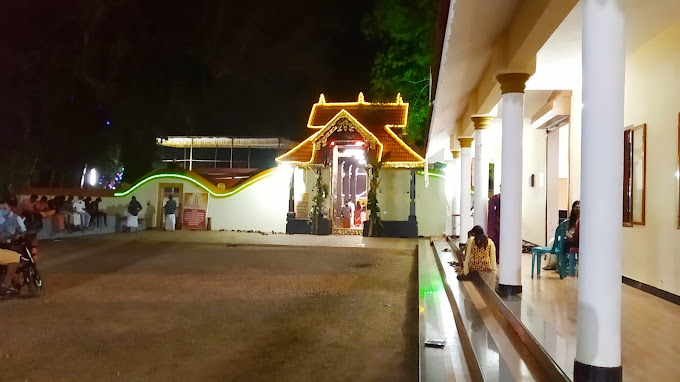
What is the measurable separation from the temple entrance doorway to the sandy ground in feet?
23.0

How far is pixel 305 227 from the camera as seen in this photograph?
19516mm

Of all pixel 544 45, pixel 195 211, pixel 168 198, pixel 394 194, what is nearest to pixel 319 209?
pixel 394 194

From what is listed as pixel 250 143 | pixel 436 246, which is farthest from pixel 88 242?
pixel 250 143

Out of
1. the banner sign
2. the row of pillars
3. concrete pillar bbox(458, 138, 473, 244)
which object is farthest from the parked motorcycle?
the banner sign

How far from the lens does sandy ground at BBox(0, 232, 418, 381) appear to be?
486cm

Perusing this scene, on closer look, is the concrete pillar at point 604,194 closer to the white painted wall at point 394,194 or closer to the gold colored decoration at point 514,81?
the gold colored decoration at point 514,81

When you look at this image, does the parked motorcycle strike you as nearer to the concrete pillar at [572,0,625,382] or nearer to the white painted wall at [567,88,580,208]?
the concrete pillar at [572,0,625,382]

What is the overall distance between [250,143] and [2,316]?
22.7m

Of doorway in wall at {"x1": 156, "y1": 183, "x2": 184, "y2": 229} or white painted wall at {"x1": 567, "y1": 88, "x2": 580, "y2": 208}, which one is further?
doorway in wall at {"x1": 156, "y1": 183, "x2": 184, "y2": 229}

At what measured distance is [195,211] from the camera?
68.3ft

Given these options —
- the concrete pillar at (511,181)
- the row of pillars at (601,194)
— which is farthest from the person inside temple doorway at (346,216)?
the row of pillars at (601,194)

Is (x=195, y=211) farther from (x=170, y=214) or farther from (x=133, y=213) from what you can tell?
(x=133, y=213)

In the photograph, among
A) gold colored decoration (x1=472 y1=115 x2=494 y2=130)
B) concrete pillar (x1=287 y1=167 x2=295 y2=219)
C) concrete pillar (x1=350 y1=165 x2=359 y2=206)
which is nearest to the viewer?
gold colored decoration (x1=472 y1=115 x2=494 y2=130)

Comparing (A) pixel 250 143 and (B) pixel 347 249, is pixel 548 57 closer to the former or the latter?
(B) pixel 347 249
